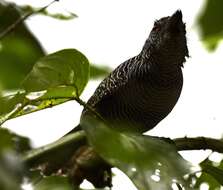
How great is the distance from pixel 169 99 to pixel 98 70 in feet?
4.22

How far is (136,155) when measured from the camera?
0.36 m

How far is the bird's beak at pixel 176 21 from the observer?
1609mm

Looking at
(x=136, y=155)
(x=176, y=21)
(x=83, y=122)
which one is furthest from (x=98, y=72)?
(x=176, y=21)

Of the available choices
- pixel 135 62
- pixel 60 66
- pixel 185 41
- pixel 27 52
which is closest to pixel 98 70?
pixel 27 52

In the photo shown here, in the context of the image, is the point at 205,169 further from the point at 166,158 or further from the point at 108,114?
the point at 108,114

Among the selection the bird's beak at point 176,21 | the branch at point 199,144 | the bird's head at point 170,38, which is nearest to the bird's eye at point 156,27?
the bird's head at point 170,38

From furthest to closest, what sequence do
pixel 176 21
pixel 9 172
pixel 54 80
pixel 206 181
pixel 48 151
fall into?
pixel 176 21 < pixel 206 181 < pixel 54 80 < pixel 48 151 < pixel 9 172

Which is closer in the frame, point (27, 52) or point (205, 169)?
point (27, 52)

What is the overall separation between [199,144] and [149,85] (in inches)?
28.5

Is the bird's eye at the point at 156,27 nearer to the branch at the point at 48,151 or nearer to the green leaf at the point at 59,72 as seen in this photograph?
the green leaf at the point at 59,72

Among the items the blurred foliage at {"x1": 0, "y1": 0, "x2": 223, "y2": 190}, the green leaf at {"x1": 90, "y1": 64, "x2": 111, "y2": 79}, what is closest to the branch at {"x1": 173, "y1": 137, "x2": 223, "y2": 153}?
the blurred foliage at {"x1": 0, "y1": 0, "x2": 223, "y2": 190}

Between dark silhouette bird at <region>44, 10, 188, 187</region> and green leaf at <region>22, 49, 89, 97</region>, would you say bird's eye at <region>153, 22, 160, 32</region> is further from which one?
green leaf at <region>22, 49, 89, 97</region>

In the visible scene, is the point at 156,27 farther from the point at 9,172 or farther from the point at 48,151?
the point at 9,172

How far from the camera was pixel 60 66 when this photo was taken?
80cm
